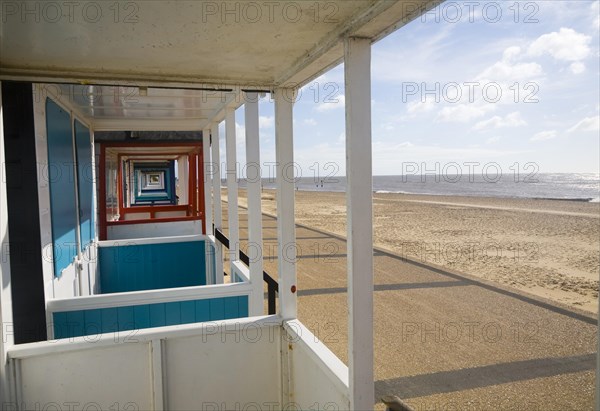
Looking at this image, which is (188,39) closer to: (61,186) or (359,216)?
(359,216)

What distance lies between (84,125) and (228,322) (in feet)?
12.2

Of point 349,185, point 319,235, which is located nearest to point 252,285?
point 349,185

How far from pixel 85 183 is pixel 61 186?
1407 millimetres

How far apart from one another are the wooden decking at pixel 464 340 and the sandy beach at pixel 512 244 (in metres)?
1.15

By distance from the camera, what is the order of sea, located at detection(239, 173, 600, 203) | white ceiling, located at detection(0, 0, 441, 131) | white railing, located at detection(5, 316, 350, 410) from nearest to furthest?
white ceiling, located at detection(0, 0, 441, 131)
white railing, located at detection(5, 316, 350, 410)
sea, located at detection(239, 173, 600, 203)

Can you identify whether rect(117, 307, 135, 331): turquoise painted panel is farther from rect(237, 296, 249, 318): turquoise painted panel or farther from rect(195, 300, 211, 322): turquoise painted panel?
rect(237, 296, 249, 318): turquoise painted panel

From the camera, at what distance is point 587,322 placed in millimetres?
6129

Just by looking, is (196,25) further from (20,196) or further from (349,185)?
(20,196)

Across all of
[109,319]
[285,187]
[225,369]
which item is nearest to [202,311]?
[109,319]

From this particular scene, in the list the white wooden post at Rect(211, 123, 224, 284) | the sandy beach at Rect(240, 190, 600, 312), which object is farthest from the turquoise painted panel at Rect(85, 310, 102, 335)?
the sandy beach at Rect(240, 190, 600, 312)

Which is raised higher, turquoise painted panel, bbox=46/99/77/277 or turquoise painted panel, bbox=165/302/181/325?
turquoise painted panel, bbox=46/99/77/277

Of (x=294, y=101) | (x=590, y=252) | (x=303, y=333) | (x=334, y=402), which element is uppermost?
(x=294, y=101)

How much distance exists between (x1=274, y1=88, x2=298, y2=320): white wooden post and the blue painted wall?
1041 mm

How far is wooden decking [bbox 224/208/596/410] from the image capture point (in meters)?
3.98
